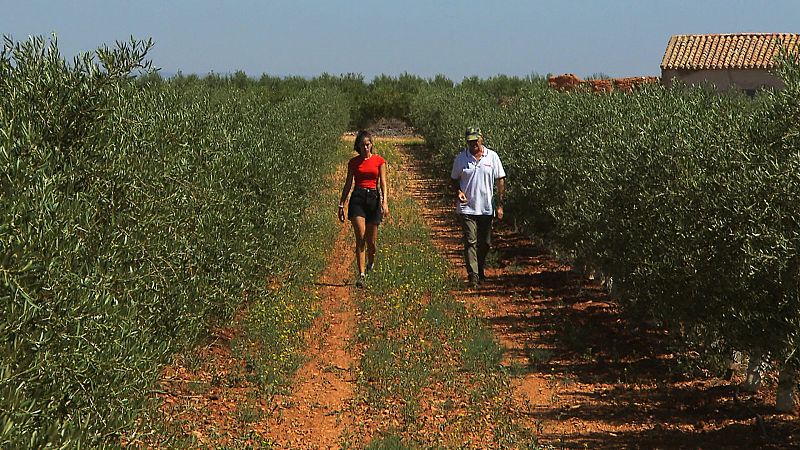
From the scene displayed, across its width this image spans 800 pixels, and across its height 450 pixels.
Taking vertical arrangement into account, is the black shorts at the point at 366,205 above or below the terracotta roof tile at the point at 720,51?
below

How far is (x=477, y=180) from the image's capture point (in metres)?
14.6

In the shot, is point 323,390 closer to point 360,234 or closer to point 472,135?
Answer: point 360,234

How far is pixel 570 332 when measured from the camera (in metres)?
12.6

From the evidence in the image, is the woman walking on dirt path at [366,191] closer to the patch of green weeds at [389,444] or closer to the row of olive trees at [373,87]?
the patch of green weeds at [389,444]

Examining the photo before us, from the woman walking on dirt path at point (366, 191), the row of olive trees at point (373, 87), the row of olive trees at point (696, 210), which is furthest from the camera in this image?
the row of olive trees at point (373, 87)

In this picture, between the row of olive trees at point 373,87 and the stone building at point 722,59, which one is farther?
the row of olive trees at point 373,87

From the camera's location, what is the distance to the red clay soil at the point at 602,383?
29.5 ft

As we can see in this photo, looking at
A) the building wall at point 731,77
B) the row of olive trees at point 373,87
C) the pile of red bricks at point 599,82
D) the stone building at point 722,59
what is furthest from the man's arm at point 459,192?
the row of olive trees at point 373,87

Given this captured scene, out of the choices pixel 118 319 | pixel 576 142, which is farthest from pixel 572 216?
pixel 118 319

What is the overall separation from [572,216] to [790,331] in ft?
22.1

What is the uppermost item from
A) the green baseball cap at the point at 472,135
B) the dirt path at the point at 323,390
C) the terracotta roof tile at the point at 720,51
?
the terracotta roof tile at the point at 720,51

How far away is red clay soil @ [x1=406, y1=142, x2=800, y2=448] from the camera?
353 inches

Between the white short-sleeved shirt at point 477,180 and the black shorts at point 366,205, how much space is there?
1227mm

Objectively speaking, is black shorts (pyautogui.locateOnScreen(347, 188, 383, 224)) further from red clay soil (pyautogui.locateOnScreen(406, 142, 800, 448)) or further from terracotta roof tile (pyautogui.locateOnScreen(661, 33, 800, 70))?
terracotta roof tile (pyautogui.locateOnScreen(661, 33, 800, 70))
